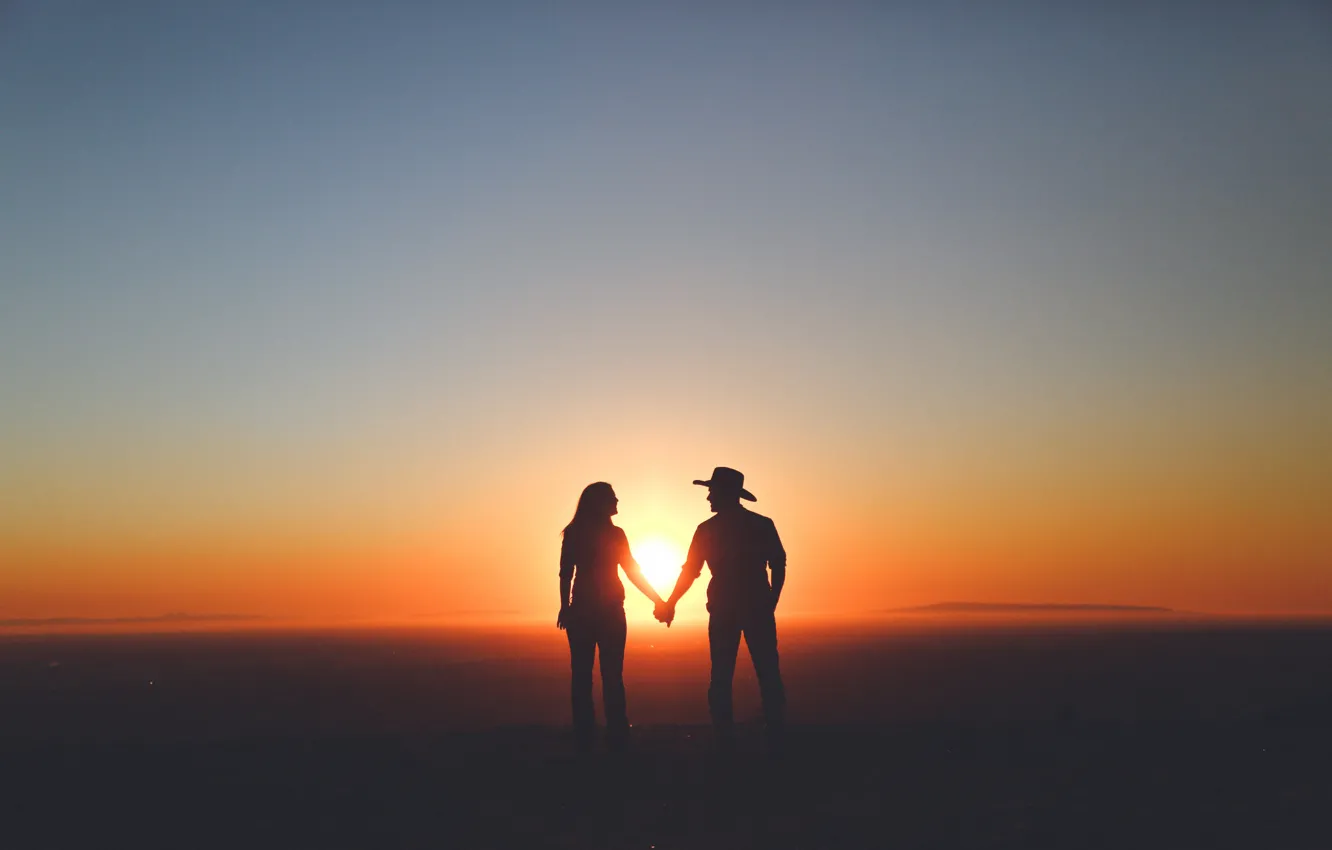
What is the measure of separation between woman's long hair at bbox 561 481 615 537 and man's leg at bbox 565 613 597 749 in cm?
83

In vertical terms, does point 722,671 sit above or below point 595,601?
below

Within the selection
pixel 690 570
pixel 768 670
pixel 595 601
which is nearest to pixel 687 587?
pixel 690 570

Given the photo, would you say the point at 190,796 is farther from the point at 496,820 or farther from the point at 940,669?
the point at 940,669

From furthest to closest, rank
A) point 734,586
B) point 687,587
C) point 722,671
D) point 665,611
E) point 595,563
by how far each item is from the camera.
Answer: point 665,611, point 687,587, point 595,563, point 734,586, point 722,671

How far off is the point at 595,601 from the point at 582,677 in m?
0.70

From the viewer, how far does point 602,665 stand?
9.92 metres

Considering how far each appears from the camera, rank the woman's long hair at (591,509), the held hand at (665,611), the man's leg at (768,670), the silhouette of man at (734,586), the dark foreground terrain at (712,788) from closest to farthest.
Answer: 1. the dark foreground terrain at (712,788)
2. the man's leg at (768,670)
3. the silhouette of man at (734,586)
4. the woman's long hair at (591,509)
5. the held hand at (665,611)

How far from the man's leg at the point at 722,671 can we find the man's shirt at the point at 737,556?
0.52 feet

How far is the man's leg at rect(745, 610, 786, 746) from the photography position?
352 inches

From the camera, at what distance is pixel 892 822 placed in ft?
20.6

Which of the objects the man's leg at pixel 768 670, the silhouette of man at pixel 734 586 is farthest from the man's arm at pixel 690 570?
the man's leg at pixel 768 670

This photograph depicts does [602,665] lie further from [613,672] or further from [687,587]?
[687,587]

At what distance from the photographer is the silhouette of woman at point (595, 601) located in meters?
9.44

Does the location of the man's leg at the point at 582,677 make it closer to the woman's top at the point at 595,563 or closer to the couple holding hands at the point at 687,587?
the couple holding hands at the point at 687,587
